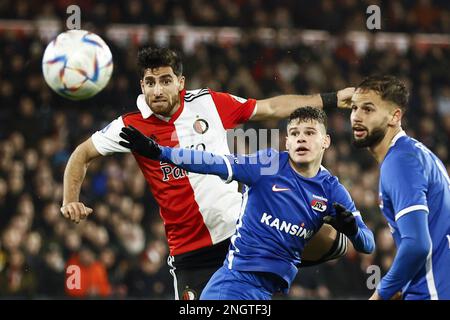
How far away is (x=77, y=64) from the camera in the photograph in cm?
674

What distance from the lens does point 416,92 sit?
14.5 m

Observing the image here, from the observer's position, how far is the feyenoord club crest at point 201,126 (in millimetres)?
6352

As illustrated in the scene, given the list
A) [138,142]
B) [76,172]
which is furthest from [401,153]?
[76,172]

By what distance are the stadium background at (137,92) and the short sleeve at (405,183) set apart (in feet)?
18.1

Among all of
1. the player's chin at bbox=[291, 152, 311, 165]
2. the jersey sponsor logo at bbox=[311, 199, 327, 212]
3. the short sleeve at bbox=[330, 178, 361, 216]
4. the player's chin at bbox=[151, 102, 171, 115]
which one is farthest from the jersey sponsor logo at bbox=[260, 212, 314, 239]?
the player's chin at bbox=[151, 102, 171, 115]

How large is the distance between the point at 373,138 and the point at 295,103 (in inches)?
70.9

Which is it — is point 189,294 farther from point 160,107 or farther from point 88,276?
point 88,276

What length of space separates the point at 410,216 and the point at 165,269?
265 inches

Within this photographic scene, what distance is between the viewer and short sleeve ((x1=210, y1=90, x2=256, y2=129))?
6.45 meters

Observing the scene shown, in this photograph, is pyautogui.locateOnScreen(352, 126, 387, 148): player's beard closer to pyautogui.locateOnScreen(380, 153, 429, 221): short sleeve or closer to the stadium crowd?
pyautogui.locateOnScreen(380, 153, 429, 221): short sleeve

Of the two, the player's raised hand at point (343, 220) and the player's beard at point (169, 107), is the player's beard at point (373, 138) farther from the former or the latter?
the player's beard at point (169, 107)

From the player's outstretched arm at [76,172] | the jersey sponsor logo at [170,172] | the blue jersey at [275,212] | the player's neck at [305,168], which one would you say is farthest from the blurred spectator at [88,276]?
the player's neck at [305,168]

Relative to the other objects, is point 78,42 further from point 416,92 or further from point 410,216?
point 416,92

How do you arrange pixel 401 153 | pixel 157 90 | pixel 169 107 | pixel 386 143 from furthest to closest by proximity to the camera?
pixel 169 107
pixel 157 90
pixel 386 143
pixel 401 153
